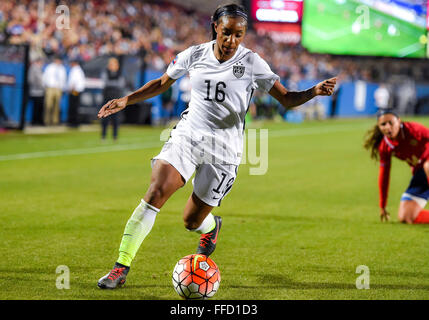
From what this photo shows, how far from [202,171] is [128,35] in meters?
26.3

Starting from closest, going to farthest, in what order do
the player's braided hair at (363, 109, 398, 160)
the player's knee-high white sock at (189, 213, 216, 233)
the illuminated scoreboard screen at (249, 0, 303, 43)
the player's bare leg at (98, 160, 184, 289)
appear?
the player's bare leg at (98, 160, 184, 289) < the player's knee-high white sock at (189, 213, 216, 233) < the player's braided hair at (363, 109, 398, 160) < the illuminated scoreboard screen at (249, 0, 303, 43)

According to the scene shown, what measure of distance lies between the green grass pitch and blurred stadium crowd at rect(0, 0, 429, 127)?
34.3 feet

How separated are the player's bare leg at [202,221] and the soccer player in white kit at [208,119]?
1 centimetres

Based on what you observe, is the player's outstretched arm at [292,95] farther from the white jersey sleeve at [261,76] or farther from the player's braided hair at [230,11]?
the player's braided hair at [230,11]

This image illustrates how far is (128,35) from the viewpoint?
31172 mm

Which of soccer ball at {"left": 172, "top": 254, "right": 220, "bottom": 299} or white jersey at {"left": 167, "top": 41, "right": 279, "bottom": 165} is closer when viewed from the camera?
soccer ball at {"left": 172, "top": 254, "right": 220, "bottom": 299}

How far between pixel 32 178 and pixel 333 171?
6402mm

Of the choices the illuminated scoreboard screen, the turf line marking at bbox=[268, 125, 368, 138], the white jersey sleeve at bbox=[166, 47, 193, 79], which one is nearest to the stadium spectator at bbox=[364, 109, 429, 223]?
the white jersey sleeve at bbox=[166, 47, 193, 79]

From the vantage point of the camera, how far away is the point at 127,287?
18.2ft

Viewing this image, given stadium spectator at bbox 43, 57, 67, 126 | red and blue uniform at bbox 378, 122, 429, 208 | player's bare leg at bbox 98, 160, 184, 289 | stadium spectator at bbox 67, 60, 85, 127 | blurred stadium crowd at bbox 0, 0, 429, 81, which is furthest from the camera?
blurred stadium crowd at bbox 0, 0, 429, 81

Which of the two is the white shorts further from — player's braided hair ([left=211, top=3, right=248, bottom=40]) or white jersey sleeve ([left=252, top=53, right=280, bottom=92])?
player's braided hair ([left=211, top=3, right=248, bottom=40])

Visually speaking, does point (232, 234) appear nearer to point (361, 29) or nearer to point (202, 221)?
point (202, 221)

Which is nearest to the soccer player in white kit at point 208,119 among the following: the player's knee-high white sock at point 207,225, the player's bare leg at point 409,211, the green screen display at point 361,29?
the player's knee-high white sock at point 207,225

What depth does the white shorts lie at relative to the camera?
5.65 meters
